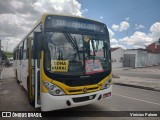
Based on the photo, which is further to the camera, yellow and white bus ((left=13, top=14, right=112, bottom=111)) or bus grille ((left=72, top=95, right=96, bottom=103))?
bus grille ((left=72, top=95, right=96, bottom=103))

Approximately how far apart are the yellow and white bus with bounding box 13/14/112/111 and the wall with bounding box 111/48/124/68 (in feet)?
125

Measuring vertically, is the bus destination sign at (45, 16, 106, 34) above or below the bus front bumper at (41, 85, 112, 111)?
above

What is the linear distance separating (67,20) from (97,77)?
212cm

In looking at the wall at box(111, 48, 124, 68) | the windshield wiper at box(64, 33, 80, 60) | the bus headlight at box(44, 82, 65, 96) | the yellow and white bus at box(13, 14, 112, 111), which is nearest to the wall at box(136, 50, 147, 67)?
the wall at box(111, 48, 124, 68)

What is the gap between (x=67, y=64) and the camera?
554cm

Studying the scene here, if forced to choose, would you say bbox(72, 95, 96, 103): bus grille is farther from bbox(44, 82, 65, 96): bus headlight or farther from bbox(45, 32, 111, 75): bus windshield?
bbox(45, 32, 111, 75): bus windshield

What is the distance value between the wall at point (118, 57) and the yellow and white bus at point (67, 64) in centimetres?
3799

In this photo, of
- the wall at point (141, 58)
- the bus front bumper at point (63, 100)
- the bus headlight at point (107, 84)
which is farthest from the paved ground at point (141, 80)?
the wall at point (141, 58)

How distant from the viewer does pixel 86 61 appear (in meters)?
5.93

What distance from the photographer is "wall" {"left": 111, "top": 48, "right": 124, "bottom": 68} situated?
43.9 m

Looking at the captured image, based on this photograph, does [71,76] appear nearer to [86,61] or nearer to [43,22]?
[86,61]

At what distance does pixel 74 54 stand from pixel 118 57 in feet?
134

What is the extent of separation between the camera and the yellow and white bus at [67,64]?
5324mm

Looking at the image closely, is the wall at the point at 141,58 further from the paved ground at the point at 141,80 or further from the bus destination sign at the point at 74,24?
the bus destination sign at the point at 74,24
